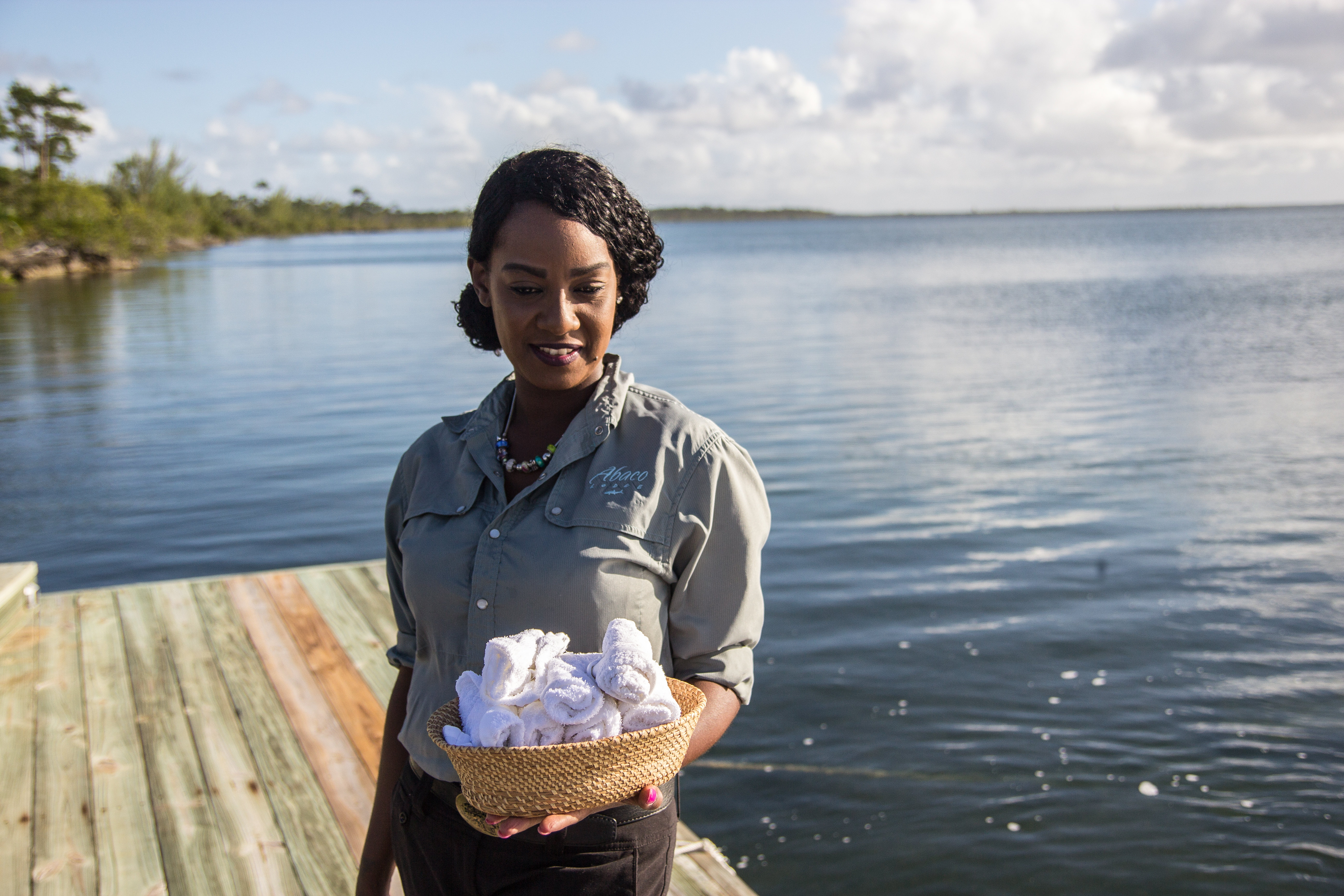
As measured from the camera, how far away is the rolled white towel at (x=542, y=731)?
127 centimetres

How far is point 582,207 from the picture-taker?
5.15 feet

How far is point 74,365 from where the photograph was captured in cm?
1748

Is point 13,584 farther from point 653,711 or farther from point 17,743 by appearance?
point 653,711

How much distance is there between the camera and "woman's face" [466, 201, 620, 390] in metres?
1.57

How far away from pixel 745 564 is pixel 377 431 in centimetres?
1112

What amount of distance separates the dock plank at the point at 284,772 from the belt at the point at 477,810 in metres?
1.47

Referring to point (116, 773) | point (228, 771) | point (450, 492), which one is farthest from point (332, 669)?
point (450, 492)

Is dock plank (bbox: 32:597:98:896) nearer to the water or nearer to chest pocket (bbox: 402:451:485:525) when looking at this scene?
chest pocket (bbox: 402:451:485:525)

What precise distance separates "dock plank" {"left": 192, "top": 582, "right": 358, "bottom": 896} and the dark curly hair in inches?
80.7

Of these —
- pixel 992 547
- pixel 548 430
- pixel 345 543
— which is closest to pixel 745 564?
pixel 548 430

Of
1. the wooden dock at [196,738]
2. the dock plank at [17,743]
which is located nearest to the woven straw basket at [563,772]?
the wooden dock at [196,738]

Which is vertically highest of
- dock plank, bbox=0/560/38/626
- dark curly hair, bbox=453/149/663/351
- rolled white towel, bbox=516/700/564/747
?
dark curly hair, bbox=453/149/663/351

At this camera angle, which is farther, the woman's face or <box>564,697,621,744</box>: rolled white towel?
the woman's face

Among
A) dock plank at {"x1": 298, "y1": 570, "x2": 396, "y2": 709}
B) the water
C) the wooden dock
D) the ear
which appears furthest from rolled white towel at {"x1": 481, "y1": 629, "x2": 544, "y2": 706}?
the water
